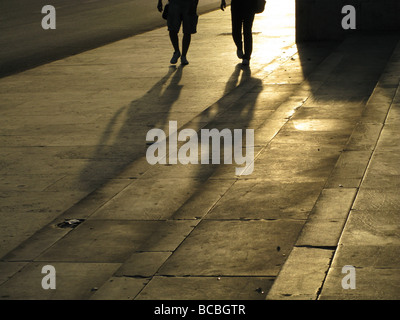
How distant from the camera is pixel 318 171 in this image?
23.6 feet

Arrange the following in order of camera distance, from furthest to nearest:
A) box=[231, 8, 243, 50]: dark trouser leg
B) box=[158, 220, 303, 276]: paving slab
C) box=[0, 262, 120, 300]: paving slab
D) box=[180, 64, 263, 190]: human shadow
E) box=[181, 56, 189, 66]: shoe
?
box=[181, 56, 189, 66]: shoe → box=[231, 8, 243, 50]: dark trouser leg → box=[180, 64, 263, 190]: human shadow → box=[158, 220, 303, 276]: paving slab → box=[0, 262, 120, 300]: paving slab

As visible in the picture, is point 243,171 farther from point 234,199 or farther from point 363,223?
point 363,223

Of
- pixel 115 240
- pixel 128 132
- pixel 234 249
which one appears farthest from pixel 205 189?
pixel 128 132

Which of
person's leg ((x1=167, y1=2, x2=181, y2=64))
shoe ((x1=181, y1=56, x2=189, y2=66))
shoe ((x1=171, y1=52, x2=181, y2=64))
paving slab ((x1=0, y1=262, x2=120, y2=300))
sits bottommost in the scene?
shoe ((x1=181, y1=56, x2=189, y2=66))

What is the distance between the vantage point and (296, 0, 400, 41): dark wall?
51.1 ft

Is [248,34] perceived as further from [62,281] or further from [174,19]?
[62,281]

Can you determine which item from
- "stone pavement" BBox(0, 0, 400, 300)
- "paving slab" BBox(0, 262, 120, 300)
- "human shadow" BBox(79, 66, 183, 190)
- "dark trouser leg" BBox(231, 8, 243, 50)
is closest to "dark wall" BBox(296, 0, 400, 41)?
"dark trouser leg" BBox(231, 8, 243, 50)

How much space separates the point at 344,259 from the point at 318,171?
219cm

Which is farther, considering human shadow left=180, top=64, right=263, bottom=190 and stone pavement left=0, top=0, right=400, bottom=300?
human shadow left=180, top=64, right=263, bottom=190

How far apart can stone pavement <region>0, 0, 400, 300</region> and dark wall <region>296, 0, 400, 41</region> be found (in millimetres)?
2658

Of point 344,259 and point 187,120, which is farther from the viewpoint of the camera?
point 187,120

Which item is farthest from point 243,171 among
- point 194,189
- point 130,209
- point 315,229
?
point 315,229

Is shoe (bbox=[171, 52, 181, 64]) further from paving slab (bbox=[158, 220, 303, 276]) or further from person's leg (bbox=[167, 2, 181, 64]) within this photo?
paving slab (bbox=[158, 220, 303, 276])

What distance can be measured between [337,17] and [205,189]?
9.56 m
